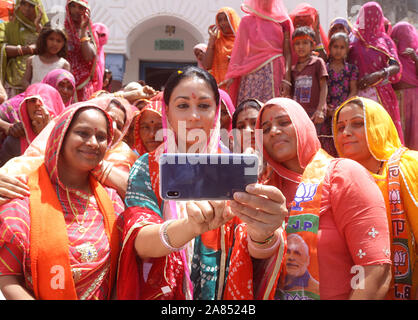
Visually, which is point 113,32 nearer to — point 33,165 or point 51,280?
point 33,165

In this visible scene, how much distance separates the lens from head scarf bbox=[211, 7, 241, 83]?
492 cm

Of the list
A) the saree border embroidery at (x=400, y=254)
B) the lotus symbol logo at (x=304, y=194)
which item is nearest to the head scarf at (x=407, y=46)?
the saree border embroidery at (x=400, y=254)

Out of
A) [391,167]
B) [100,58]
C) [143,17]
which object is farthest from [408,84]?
[143,17]

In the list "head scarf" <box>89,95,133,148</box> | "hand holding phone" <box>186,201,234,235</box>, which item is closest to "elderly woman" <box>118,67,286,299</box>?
"hand holding phone" <box>186,201,234,235</box>

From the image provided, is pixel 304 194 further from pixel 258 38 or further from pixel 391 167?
pixel 258 38

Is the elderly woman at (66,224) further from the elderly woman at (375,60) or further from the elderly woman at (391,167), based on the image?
the elderly woman at (375,60)

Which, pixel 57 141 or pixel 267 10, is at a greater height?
pixel 267 10

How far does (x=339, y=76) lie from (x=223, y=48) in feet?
5.23

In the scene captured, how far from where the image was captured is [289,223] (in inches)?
67.1

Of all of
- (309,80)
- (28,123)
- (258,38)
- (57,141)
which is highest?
(258,38)

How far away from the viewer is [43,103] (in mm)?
3199

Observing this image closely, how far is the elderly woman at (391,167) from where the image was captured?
196cm

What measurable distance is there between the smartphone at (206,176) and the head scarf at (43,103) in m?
2.24
